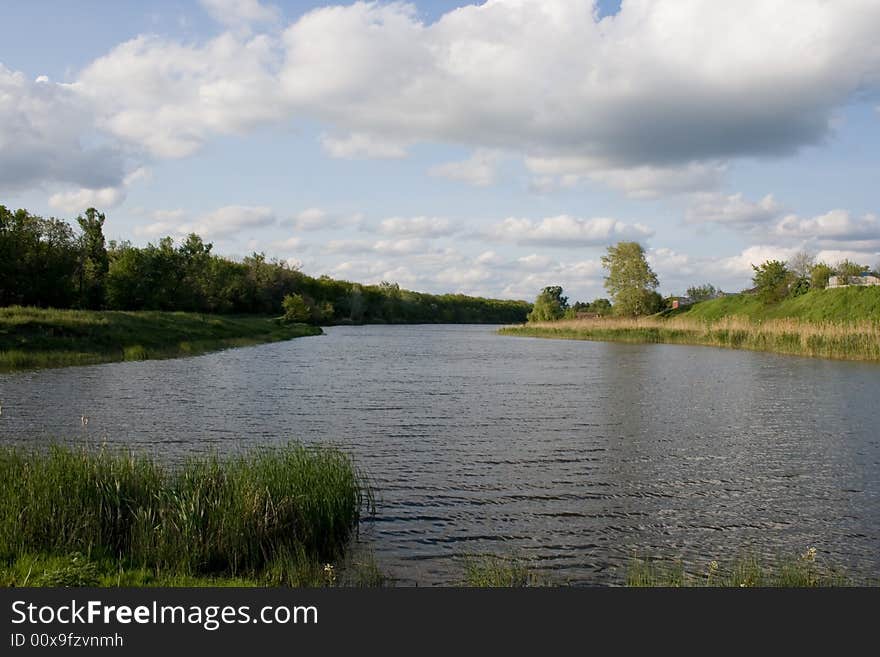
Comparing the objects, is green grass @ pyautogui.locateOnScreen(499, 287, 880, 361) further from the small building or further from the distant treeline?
the distant treeline

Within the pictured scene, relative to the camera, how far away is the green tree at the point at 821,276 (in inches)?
2862

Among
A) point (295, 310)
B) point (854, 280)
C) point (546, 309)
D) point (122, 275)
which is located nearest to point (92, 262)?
point (122, 275)

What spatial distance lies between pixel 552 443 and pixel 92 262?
6646 cm

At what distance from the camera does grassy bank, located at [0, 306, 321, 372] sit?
3422cm

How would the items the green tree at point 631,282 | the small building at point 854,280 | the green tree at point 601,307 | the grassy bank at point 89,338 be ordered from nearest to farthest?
the grassy bank at point 89,338
the small building at point 854,280
the green tree at point 631,282
the green tree at point 601,307

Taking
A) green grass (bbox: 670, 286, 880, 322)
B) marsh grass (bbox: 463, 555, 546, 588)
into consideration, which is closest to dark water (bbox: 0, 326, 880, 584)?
marsh grass (bbox: 463, 555, 546, 588)

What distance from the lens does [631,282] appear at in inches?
3465

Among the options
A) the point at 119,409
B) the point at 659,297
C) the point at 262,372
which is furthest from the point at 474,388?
the point at 659,297

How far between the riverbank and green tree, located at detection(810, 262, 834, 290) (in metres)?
19.1

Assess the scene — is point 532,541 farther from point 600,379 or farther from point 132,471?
point 600,379

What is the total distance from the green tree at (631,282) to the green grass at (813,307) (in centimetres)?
485

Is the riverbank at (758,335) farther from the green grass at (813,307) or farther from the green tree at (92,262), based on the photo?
the green tree at (92,262)

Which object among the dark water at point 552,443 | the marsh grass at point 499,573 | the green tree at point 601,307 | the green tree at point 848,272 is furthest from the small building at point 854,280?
the marsh grass at point 499,573

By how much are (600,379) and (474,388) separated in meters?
6.68
